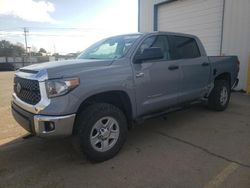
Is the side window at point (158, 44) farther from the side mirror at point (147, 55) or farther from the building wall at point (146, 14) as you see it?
the building wall at point (146, 14)

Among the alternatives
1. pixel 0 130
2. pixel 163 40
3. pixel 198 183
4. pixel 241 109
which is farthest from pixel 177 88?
pixel 0 130

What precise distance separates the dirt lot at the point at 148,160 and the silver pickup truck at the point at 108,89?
1.19 ft

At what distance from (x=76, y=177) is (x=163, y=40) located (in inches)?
113

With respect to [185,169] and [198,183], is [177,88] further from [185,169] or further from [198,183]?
[198,183]

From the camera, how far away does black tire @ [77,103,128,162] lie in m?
3.11

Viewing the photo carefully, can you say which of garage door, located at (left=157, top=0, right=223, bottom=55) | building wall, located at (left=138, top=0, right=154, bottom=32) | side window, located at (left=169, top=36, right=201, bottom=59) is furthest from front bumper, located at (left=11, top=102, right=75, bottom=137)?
building wall, located at (left=138, top=0, right=154, bottom=32)

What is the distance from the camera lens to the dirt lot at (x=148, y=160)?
2.89m

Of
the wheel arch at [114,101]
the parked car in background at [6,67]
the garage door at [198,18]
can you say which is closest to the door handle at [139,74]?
the wheel arch at [114,101]

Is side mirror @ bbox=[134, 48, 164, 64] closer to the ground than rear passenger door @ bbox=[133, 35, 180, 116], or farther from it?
→ farther from it

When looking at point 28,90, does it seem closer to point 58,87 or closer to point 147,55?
point 58,87

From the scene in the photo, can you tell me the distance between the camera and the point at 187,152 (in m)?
3.65

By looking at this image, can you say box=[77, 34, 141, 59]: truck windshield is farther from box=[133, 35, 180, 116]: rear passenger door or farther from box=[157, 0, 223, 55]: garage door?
box=[157, 0, 223, 55]: garage door

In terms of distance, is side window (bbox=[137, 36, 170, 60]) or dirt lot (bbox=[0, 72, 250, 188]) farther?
side window (bbox=[137, 36, 170, 60])

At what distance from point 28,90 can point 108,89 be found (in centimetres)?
109
